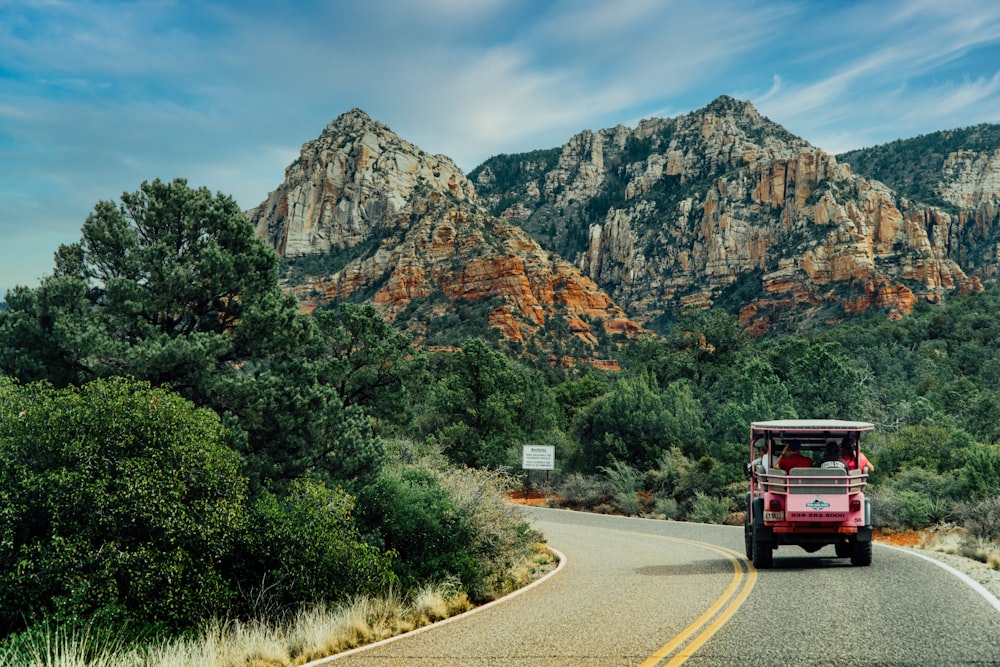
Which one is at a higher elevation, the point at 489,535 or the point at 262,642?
the point at 489,535

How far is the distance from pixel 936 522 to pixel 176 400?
73.2 feet

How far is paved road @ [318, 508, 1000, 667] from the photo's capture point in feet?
22.9

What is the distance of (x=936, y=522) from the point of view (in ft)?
75.1

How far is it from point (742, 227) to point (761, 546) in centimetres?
12295

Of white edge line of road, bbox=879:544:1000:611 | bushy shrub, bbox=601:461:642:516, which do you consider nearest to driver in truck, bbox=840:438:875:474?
white edge line of road, bbox=879:544:1000:611

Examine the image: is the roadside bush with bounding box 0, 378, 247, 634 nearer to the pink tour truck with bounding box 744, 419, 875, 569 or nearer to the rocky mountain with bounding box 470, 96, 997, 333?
the pink tour truck with bounding box 744, 419, 875, 569

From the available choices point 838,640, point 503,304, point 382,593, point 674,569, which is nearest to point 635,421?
point 674,569

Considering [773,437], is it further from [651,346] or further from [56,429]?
[651,346]

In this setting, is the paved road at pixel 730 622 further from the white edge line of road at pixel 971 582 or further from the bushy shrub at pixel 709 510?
the bushy shrub at pixel 709 510

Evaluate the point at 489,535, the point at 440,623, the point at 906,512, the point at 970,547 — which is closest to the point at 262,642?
the point at 440,623

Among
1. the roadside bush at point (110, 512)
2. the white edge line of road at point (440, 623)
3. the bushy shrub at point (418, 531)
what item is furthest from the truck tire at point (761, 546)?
the roadside bush at point (110, 512)

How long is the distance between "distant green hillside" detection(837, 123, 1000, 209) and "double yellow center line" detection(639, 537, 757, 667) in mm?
145548

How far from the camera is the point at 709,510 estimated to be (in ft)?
90.3

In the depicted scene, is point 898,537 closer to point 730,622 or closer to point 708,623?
point 730,622
